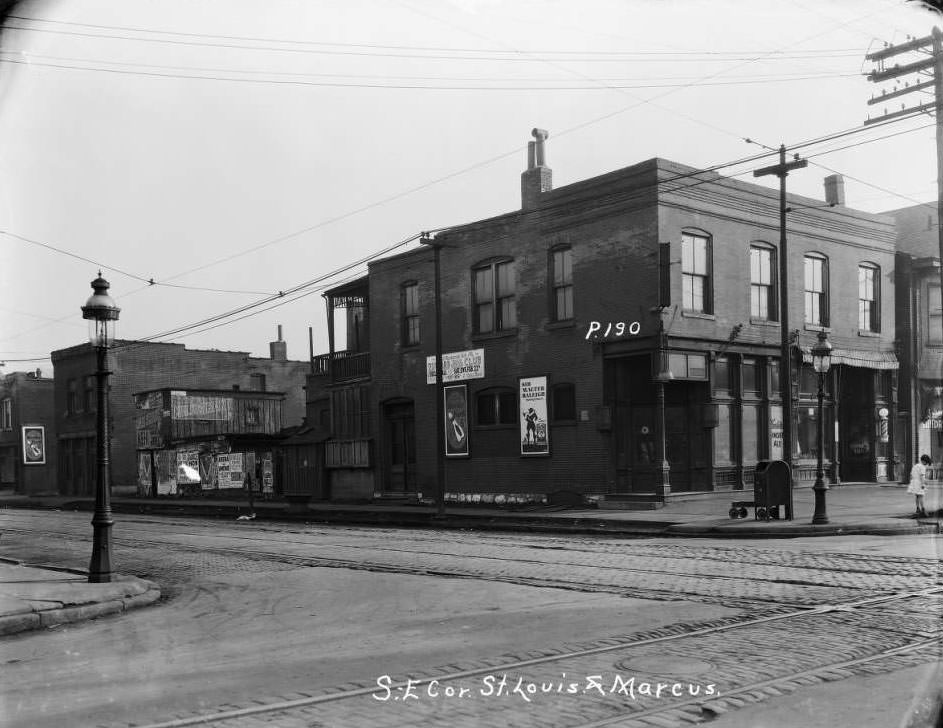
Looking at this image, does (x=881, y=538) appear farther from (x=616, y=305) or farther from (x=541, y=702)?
(x=541, y=702)

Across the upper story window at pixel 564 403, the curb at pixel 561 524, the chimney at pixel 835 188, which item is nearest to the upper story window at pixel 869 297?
the chimney at pixel 835 188

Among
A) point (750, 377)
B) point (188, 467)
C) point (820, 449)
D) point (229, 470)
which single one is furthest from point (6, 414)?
point (820, 449)

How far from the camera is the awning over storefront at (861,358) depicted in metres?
28.2

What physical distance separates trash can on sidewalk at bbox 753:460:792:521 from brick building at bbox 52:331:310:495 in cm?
3590

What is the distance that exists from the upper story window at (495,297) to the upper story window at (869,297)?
10.9 meters

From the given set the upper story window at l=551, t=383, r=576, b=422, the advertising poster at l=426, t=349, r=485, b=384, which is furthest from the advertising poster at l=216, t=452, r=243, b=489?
the upper story window at l=551, t=383, r=576, b=422

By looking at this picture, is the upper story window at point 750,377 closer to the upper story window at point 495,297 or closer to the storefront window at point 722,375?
the storefront window at point 722,375

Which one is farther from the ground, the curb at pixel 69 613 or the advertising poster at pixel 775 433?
the advertising poster at pixel 775 433

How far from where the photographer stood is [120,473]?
49.5 m

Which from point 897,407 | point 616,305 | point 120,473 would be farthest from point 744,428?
point 120,473

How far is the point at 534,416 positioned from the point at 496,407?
1878 millimetres

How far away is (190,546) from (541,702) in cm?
1443

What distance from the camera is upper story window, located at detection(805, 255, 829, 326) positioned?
28.5 meters

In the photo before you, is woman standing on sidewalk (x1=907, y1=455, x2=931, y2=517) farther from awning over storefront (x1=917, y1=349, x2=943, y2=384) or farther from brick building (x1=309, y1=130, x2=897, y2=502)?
awning over storefront (x1=917, y1=349, x2=943, y2=384)
